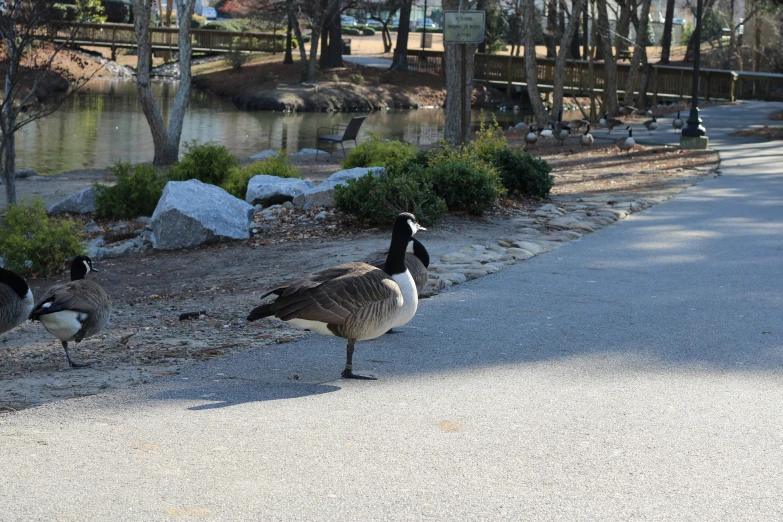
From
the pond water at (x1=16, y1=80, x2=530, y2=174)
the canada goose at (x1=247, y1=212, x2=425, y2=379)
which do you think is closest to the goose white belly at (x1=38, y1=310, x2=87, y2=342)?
the canada goose at (x1=247, y1=212, x2=425, y2=379)

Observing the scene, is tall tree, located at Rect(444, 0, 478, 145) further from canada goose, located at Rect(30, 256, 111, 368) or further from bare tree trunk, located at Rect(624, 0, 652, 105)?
bare tree trunk, located at Rect(624, 0, 652, 105)

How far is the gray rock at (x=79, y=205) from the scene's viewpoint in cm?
1672

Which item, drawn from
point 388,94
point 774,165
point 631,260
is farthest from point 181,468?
point 388,94

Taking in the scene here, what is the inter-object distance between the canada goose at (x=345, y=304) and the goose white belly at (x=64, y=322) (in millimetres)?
1725

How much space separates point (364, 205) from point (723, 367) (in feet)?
21.9

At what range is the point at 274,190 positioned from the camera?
15766 mm

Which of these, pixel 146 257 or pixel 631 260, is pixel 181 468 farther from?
pixel 146 257

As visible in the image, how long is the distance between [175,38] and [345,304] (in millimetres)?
67577

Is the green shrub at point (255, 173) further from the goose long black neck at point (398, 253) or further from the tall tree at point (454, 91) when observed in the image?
the goose long black neck at point (398, 253)

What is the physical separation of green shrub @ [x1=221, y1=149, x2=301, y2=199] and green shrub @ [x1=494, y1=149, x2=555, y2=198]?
13.9ft

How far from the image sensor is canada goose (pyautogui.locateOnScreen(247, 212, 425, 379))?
602 centimetres

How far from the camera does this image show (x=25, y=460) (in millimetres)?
4770

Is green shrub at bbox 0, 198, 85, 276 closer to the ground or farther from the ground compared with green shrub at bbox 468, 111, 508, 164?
closer to the ground

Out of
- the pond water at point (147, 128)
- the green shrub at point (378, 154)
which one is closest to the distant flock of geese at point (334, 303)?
the green shrub at point (378, 154)
